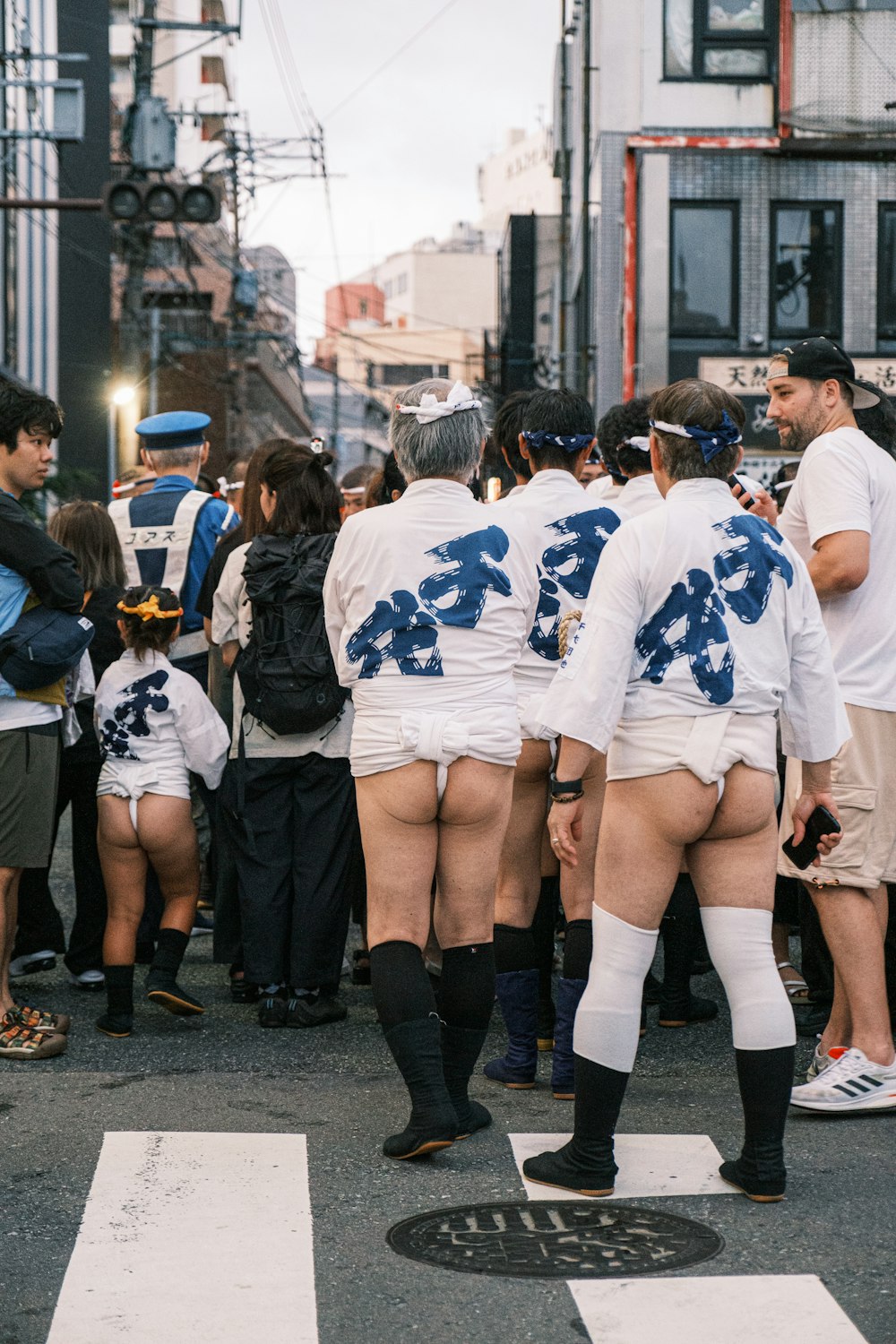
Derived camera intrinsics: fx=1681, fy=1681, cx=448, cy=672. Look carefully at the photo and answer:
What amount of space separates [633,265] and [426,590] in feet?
55.1

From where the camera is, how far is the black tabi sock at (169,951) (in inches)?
239

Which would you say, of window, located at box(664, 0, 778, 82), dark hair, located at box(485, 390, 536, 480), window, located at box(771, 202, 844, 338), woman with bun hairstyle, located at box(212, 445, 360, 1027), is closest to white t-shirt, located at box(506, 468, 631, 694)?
dark hair, located at box(485, 390, 536, 480)

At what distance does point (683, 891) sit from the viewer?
619cm

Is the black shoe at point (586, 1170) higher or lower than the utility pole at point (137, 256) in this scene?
lower

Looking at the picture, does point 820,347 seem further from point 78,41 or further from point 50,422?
point 78,41

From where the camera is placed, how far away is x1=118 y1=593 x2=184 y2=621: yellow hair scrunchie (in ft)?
20.9

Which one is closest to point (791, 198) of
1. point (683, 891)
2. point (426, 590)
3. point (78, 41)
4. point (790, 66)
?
point (790, 66)

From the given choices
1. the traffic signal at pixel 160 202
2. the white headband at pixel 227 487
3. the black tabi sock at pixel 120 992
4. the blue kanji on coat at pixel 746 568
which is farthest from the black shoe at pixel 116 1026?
the traffic signal at pixel 160 202

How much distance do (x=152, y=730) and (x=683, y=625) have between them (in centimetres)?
274

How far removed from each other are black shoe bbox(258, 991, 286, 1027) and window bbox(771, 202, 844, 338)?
16087mm

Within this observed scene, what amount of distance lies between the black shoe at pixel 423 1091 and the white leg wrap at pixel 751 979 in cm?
80

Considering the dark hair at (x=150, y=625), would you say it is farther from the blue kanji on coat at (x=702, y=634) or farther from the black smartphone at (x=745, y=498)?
the blue kanji on coat at (x=702, y=634)

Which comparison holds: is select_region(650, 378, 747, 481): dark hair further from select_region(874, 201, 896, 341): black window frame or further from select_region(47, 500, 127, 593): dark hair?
select_region(874, 201, 896, 341): black window frame

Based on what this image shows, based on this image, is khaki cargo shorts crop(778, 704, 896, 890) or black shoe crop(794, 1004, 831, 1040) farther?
black shoe crop(794, 1004, 831, 1040)
